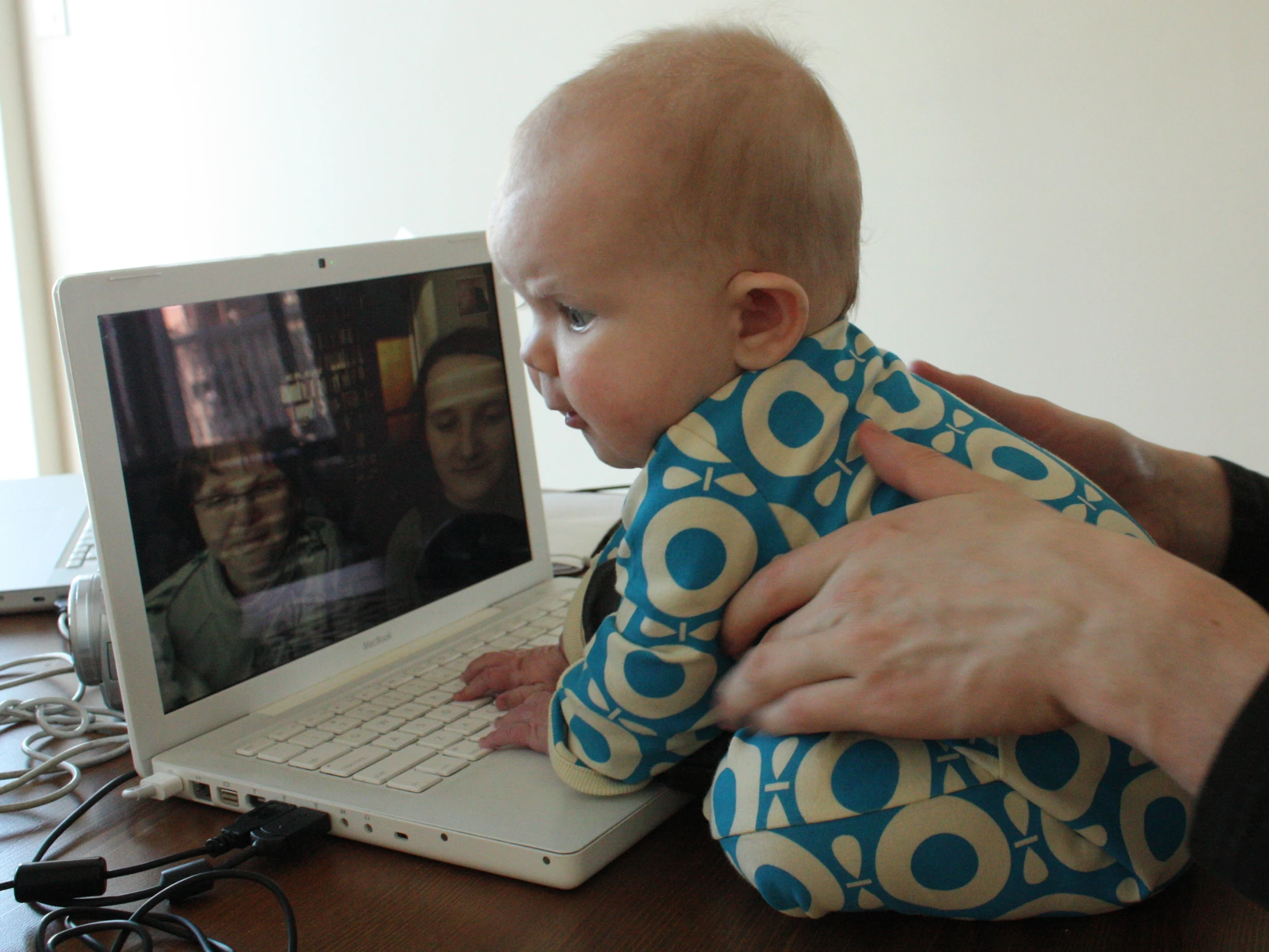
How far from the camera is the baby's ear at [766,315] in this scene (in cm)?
67

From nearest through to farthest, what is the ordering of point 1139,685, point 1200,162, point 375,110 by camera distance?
point 1139,685 < point 1200,162 < point 375,110

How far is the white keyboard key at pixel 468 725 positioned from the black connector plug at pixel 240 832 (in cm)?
14

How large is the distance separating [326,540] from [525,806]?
0.33 metres

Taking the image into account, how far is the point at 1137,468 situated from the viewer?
3.03ft

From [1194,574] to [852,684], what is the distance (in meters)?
0.17

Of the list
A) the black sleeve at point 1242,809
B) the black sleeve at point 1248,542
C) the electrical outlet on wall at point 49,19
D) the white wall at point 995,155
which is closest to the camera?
the black sleeve at point 1242,809

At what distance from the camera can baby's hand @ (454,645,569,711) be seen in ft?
2.67

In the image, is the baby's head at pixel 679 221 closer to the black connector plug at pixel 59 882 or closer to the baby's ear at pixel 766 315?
the baby's ear at pixel 766 315

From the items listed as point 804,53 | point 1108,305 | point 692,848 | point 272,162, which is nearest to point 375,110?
point 272,162

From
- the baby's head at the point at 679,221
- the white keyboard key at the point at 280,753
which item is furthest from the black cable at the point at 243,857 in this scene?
the baby's head at the point at 679,221

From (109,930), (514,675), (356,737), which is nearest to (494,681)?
(514,675)

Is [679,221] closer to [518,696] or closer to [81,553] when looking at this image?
[518,696]

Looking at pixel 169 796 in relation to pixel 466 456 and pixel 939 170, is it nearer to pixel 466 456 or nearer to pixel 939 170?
pixel 466 456

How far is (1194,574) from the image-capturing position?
51 centimetres
